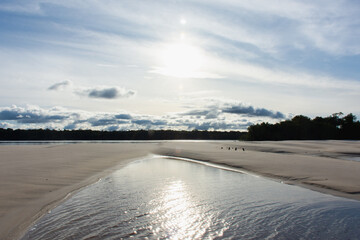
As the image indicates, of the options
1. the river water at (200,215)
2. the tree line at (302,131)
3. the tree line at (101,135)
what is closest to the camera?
the river water at (200,215)

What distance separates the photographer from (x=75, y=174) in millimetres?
14070

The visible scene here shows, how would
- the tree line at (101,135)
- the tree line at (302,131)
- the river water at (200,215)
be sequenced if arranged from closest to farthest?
the river water at (200,215) < the tree line at (302,131) < the tree line at (101,135)

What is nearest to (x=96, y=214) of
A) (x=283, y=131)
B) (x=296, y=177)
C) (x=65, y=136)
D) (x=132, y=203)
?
(x=132, y=203)

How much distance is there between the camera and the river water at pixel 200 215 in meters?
5.83

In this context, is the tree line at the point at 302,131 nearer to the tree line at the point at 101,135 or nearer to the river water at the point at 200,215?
the river water at the point at 200,215

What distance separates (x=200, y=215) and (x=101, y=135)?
14306cm

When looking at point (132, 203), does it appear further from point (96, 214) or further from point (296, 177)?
point (296, 177)

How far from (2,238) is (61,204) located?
2.86 m

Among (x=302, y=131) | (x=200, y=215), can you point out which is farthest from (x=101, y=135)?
(x=200, y=215)

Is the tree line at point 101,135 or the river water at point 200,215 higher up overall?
the tree line at point 101,135

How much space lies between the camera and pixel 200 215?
7180 millimetres

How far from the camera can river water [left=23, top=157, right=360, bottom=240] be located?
583 cm

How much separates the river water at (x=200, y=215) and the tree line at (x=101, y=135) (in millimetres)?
136338

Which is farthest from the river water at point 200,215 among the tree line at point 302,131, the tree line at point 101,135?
the tree line at point 101,135
